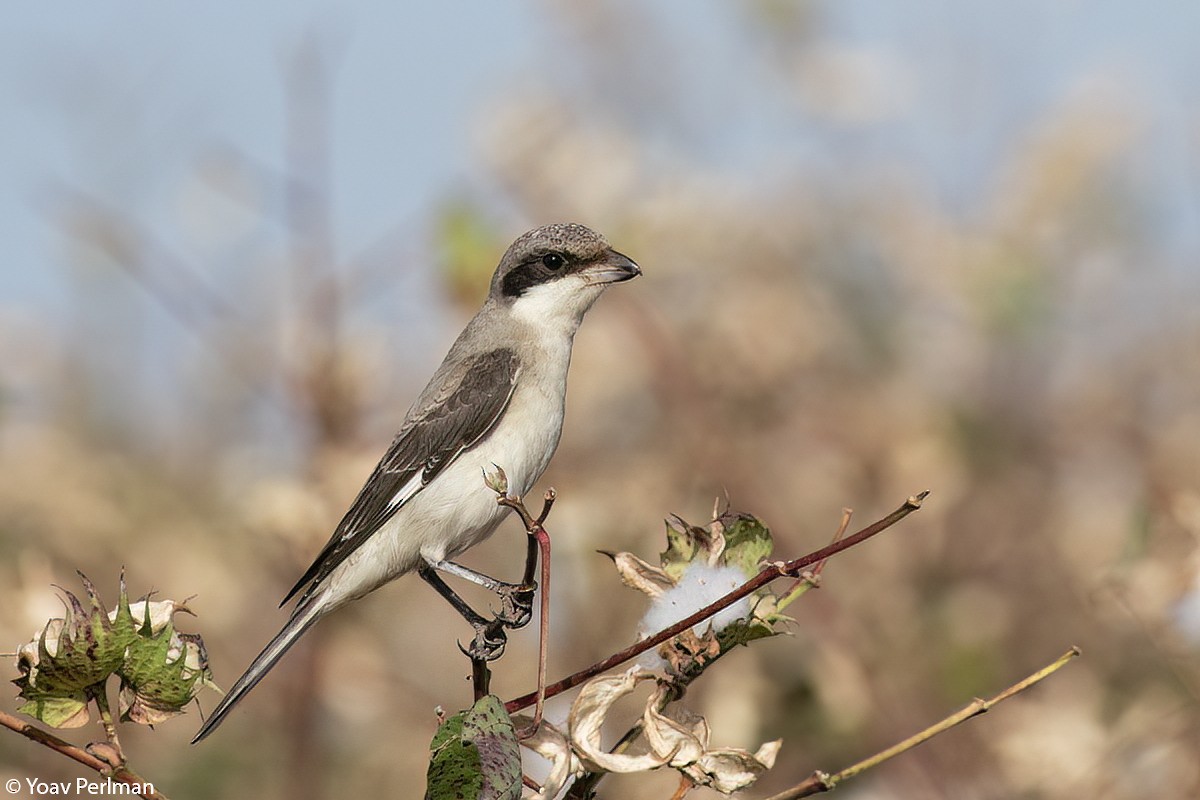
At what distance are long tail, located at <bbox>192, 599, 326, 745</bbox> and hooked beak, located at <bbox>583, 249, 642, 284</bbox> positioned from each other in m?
1.22

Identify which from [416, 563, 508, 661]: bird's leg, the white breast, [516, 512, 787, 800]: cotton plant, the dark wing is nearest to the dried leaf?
[516, 512, 787, 800]: cotton plant

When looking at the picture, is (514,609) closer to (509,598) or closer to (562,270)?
(509,598)

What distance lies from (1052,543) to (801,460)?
0.97 meters

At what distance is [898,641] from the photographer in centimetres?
455

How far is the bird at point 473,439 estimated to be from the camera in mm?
3955

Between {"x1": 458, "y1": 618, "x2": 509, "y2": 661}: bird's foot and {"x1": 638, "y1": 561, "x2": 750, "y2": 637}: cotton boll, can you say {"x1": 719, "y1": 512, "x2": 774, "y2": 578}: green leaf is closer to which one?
{"x1": 638, "y1": 561, "x2": 750, "y2": 637}: cotton boll

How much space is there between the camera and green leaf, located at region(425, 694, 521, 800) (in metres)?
1.89

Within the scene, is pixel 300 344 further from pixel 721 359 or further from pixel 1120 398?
pixel 1120 398

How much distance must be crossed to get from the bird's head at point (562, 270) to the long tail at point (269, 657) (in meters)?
1.09

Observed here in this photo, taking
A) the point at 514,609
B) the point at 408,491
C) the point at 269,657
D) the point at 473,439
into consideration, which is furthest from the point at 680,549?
the point at 408,491

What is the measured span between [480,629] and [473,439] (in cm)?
110

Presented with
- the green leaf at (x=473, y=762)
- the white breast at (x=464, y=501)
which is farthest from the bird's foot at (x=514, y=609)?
the green leaf at (x=473, y=762)

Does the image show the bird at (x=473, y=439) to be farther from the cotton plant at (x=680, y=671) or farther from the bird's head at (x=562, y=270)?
the cotton plant at (x=680, y=671)

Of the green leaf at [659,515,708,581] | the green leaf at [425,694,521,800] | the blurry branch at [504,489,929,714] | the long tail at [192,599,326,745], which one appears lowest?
the green leaf at [425,694,521,800]
